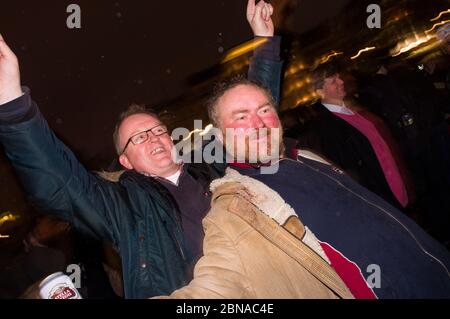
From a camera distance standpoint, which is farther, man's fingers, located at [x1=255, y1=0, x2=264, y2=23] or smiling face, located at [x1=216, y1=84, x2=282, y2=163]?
man's fingers, located at [x1=255, y1=0, x2=264, y2=23]

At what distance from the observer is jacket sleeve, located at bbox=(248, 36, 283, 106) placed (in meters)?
2.94

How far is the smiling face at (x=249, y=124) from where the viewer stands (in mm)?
2111

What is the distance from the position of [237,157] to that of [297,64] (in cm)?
3558

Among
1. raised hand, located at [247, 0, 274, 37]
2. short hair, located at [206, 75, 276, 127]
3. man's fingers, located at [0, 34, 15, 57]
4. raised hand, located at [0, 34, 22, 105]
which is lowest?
short hair, located at [206, 75, 276, 127]

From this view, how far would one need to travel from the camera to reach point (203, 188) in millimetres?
2393

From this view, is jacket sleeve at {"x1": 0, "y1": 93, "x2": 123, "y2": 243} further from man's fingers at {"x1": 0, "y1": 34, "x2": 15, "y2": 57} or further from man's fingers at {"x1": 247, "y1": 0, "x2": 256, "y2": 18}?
man's fingers at {"x1": 247, "y1": 0, "x2": 256, "y2": 18}

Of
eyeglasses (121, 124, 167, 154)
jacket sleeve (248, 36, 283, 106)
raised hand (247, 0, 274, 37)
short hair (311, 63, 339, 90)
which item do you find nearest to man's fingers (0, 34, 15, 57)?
eyeglasses (121, 124, 167, 154)

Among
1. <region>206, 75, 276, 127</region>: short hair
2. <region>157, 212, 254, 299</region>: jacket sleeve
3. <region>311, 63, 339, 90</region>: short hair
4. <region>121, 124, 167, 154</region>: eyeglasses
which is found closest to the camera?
<region>157, 212, 254, 299</region>: jacket sleeve

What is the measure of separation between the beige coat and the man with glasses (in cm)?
44

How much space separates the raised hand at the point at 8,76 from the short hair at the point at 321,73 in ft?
11.1

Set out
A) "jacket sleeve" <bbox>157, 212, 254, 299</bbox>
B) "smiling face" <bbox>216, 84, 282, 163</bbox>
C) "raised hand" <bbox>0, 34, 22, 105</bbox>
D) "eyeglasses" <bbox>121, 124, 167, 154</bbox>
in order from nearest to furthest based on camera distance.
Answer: "jacket sleeve" <bbox>157, 212, 254, 299</bbox>
"raised hand" <bbox>0, 34, 22, 105</bbox>
"smiling face" <bbox>216, 84, 282, 163</bbox>
"eyeglasses" <bbox>121, 124, 167, 154</bbox>

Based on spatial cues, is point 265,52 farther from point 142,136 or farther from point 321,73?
point 321,73

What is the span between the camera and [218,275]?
1.46 metres

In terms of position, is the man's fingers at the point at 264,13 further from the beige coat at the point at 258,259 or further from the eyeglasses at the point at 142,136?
the beige coat at the point at 258,259
